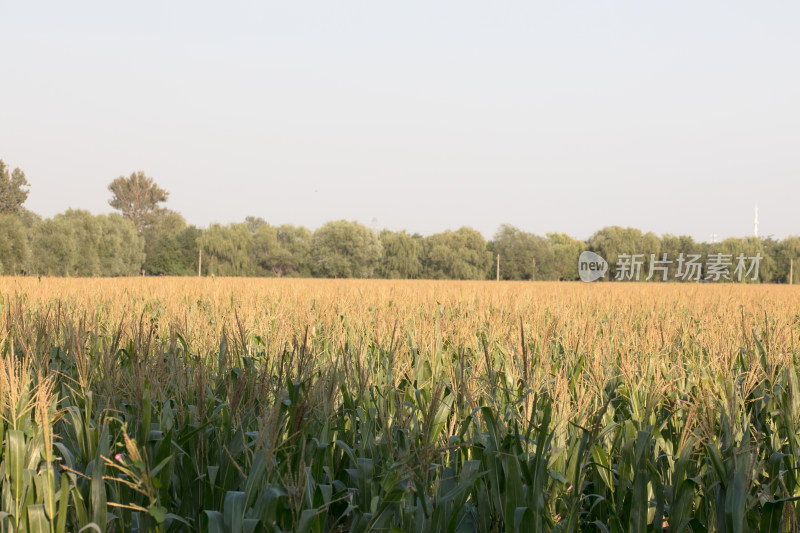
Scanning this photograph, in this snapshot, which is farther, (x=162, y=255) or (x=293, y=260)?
(x=293, y=260)

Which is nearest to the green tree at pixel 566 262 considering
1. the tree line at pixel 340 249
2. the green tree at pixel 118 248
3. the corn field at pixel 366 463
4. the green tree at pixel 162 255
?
the tree line at pixel 340 249

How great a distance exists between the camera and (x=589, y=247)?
6750cm

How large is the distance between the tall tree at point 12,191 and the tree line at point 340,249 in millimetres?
94

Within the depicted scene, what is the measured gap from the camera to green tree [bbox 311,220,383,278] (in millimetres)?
55906

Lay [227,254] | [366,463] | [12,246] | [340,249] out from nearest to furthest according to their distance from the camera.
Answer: [366,463]
[12,246]
[227,254]
[340,249]

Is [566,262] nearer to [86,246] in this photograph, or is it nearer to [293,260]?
[293,260]

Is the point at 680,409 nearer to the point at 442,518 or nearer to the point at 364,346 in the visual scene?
the point at 442,518

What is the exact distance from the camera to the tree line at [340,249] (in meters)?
47.5

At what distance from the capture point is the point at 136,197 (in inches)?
3295

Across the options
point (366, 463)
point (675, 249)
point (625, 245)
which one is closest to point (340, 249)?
point (625, 245)

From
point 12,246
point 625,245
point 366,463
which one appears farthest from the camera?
point 625,245

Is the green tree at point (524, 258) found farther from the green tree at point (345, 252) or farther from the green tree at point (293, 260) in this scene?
the green tree at point (293, 260)

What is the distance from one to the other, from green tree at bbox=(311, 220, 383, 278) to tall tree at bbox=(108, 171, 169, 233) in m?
38.1

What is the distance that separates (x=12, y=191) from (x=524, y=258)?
51340 mm
